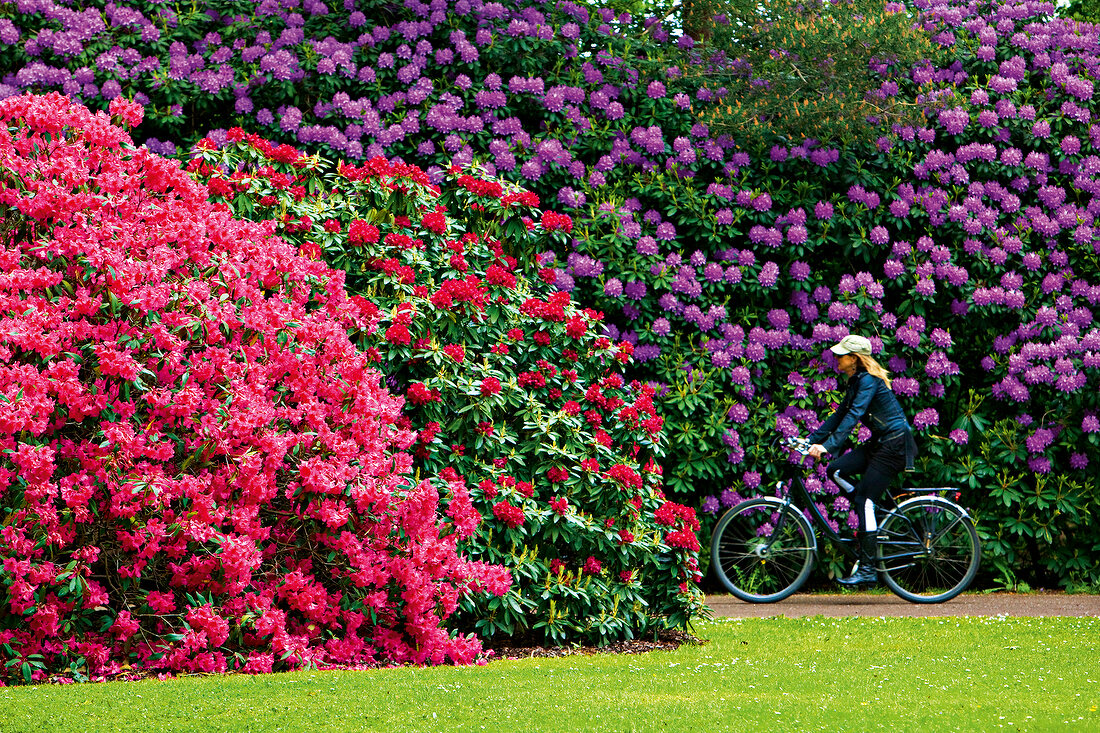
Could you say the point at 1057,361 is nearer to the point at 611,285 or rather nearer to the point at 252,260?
the point at 611,285

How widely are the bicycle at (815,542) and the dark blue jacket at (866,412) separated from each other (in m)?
0.21

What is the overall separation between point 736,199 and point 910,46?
1.72 meters

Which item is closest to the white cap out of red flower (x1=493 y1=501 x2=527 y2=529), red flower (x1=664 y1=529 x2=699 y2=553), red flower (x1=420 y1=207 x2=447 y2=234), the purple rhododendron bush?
the purple rhododendron bush

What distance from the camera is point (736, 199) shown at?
897 centimetres

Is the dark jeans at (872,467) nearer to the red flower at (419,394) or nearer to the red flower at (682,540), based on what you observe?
the red flower at (682,540)

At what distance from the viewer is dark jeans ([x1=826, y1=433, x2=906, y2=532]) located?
26.2 feet

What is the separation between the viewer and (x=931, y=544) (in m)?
8.27

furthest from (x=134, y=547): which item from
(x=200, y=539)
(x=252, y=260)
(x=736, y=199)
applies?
(x=736, y=199)

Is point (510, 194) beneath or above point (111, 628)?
above

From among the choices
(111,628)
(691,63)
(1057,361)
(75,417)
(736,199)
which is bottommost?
(111,628)

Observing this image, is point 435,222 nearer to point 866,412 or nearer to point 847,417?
point 847,417

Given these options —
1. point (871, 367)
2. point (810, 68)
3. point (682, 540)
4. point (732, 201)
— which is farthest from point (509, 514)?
point (810, 68)

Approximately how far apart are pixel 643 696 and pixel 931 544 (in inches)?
172

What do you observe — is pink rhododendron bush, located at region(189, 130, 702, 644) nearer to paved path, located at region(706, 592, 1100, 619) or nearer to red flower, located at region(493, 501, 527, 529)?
red flower, located at region(493, 501, 527, 529)
